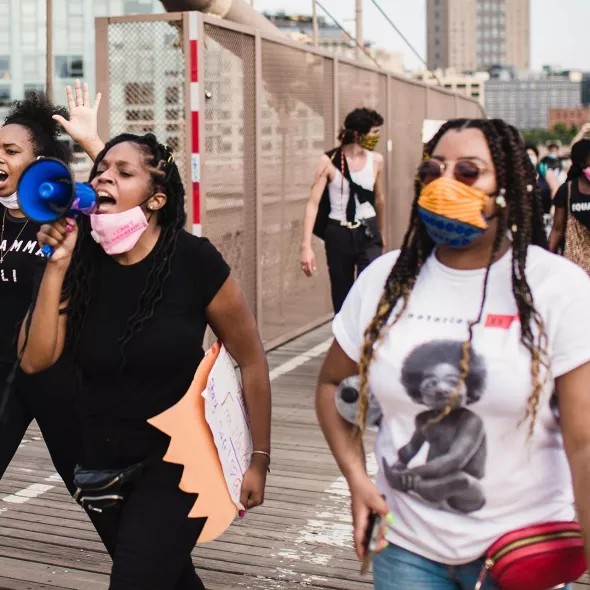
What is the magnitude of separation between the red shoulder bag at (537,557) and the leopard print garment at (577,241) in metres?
5.18

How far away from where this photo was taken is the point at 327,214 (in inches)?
332

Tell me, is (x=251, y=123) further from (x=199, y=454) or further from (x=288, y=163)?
(x=199, y=454)

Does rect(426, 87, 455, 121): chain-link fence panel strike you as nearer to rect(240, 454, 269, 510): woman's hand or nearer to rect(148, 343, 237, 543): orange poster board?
rect(240, 454, 269, 510): woman's hand

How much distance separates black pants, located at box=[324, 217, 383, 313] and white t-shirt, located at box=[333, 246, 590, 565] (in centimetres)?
588

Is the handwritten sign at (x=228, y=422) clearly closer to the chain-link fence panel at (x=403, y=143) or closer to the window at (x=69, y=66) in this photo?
the chain-link fence panel at (x=403, y=143)

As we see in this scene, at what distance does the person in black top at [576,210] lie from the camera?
7.32m

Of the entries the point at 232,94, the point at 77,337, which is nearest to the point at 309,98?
the point at 232,94

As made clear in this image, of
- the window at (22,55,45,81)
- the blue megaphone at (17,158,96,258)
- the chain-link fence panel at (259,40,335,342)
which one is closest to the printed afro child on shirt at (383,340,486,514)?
the blue megaphone at (17,158,96,258)

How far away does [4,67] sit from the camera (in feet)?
525

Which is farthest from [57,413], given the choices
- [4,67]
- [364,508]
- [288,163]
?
[4,67]

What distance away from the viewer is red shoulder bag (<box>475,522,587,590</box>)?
225cm

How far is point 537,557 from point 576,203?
539 cm

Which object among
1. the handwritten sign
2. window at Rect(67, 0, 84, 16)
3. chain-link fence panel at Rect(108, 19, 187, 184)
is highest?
window at Rect(67, 0, 84, 16)

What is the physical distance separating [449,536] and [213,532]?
844 mm
